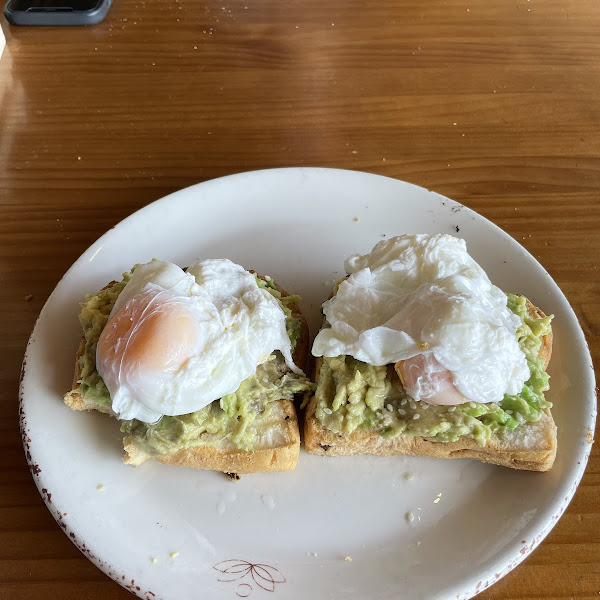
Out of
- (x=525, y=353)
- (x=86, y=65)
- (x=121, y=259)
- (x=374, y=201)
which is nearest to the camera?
(x=525, y=353)

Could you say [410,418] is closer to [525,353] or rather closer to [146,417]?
[525,353]

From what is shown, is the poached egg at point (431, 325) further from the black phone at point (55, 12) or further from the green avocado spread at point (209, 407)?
the black phone at point (55, 12)

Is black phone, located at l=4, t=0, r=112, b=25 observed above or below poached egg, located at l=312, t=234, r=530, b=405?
above

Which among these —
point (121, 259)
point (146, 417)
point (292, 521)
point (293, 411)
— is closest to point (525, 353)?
point (293, 411)

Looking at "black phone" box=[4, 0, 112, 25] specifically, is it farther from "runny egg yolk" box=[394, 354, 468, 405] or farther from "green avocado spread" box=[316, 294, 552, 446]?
"runny egg yolk" box=[394, 354, 468, 405]

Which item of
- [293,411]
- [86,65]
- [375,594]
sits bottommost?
[375,594]

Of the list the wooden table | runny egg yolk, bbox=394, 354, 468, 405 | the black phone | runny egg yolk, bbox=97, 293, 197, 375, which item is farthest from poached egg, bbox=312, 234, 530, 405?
the black phone
